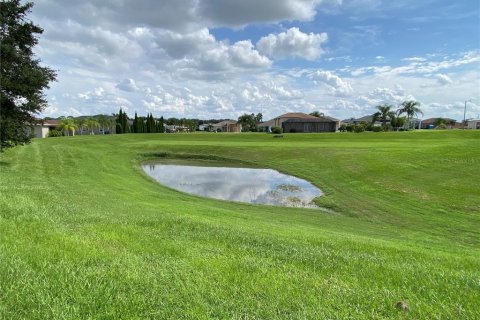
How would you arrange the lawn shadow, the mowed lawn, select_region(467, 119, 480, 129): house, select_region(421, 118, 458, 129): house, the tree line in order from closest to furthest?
the mowed lawn → the lawn shadow → the tree line → select_region(467, 119, 480, 129): house → select_region(421, 118, 458, 129): house

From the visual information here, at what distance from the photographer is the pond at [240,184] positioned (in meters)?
22.8

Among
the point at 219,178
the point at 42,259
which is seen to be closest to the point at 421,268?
Result: the point at 42,259

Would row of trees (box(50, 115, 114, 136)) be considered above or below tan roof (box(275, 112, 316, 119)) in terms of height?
below

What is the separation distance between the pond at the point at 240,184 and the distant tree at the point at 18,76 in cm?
1031

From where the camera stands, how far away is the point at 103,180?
2377 cm

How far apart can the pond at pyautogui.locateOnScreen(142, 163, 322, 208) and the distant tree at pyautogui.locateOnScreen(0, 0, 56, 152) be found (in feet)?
33.8

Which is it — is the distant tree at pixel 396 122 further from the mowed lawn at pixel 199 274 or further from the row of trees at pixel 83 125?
the mowed lawn at pixel 199 274

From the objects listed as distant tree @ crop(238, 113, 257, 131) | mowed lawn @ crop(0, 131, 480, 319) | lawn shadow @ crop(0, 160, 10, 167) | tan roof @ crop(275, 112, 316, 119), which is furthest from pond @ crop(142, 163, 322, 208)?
distant tree @ crop(238, 113, 257, 131)

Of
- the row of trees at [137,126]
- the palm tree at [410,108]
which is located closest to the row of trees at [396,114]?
the palm tree at [410,108]

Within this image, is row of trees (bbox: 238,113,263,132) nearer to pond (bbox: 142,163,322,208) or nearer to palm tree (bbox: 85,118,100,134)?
palm tree (bbox: 85,118,100,134)

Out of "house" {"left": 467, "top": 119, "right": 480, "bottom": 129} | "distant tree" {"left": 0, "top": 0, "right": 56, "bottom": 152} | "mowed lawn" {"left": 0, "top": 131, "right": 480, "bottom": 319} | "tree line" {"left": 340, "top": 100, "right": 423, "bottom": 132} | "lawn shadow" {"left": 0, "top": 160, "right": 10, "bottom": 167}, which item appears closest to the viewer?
"mowed lawn" {"left": 0, "top": 131, "right": 480, "bottom": 319}

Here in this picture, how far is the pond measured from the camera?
2278cm

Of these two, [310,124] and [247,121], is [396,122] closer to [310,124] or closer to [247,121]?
[310,124]

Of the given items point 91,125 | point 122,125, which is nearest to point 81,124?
point 91,125
